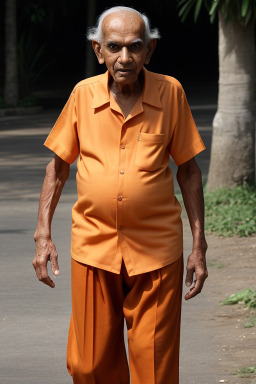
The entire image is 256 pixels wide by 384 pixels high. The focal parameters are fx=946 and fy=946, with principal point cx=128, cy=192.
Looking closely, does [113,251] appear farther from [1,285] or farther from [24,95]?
[24,95]

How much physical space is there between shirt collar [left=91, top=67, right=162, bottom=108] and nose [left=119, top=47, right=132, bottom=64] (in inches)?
5.5

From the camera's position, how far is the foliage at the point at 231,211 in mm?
8562

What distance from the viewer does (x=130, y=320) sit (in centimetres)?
357

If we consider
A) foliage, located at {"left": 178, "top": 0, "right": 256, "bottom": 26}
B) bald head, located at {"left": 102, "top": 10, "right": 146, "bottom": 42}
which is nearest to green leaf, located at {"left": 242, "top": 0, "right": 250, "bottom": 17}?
foliage, located at {"left": 178, "top": 0, "right": 256, "bottom": 26}

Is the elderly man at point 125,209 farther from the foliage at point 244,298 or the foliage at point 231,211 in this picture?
the foliage at point 231,211

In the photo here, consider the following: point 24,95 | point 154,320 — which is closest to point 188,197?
point 154,320

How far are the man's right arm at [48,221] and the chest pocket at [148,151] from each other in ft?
1.23

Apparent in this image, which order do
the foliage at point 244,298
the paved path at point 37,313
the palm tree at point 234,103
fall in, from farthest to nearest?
the palm tree at point 234,103 < the foliage at point 244,298 < the paved path at point 37,313

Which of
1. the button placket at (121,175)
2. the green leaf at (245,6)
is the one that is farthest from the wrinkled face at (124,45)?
the green leaf at (245,6)

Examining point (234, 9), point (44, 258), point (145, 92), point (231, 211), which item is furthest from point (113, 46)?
point (234, 9)

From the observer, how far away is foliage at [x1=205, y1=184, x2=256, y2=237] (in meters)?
8.56

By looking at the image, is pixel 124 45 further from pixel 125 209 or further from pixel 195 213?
pixel 195 213

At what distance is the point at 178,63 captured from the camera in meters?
35.7

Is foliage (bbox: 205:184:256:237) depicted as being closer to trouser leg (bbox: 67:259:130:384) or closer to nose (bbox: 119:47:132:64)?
trouser leg (bbox: 67:259:130:384)
